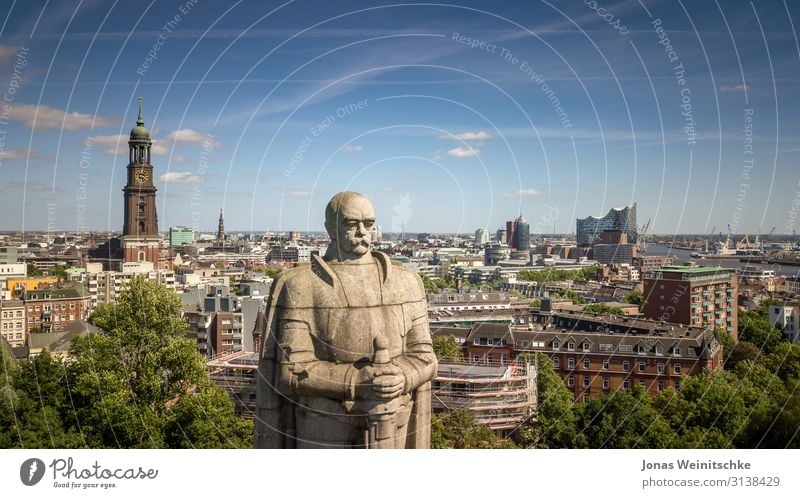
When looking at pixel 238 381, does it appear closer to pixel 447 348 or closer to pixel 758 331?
pixel 447 348

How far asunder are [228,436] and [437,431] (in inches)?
239

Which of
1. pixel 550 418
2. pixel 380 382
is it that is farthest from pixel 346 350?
pixel 550 418

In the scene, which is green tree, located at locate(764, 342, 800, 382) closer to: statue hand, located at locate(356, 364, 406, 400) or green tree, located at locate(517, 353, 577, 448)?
green tree, located at locate(517, 353, 577, 448)

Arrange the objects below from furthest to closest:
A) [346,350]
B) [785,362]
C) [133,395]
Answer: [785,362]
[133,395]
[346,350]

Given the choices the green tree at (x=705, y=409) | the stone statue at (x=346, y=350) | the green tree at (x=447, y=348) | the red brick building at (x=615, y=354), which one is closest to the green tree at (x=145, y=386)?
the stone statue at (x=346, y=350)

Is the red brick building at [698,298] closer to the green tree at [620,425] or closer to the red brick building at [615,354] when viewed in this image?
the red brick building at [615,354]

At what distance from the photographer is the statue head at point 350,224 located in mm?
6250

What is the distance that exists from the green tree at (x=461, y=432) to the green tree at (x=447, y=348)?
8755mm

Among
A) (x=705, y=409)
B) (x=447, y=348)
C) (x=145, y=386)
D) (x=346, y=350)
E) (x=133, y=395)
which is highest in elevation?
(x=346, y=350)

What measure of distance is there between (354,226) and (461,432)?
1523 cm

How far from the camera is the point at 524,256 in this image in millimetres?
110312

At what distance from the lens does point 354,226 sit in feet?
20.6

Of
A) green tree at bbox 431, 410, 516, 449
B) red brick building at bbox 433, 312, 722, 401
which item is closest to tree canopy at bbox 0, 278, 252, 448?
green tree at bbox 431, 410, 516, 449
